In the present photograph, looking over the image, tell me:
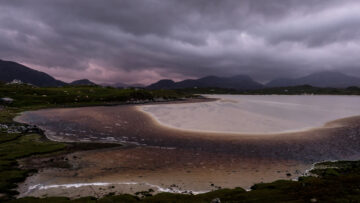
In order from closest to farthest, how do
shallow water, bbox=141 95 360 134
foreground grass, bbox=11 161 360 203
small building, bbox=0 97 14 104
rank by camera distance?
1. foreground grass, bbox=11 161 360 203
2. shallow water, bbox=141 95 360 134
3. small building, bbox=0 97 14 104

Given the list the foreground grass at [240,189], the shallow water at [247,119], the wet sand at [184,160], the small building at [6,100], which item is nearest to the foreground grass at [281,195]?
the foreground grass at [240,189]

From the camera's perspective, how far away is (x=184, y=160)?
34469 mm

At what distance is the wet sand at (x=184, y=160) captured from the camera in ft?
82.0

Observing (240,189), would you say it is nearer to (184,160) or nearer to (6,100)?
(184,160)

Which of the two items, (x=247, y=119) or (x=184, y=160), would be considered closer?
(x=184, y=160)

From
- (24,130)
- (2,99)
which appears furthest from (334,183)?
(2,99)

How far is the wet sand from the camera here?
82.0ft

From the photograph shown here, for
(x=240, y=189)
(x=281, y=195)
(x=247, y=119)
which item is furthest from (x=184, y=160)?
(x=247, y=119)

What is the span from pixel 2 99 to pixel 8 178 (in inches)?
4852

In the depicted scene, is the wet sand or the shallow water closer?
the wet sand

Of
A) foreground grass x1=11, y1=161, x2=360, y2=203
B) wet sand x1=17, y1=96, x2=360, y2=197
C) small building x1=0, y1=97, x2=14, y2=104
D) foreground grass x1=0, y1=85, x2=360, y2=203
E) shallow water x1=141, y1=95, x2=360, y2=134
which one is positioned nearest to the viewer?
foreground grass x1=11, y1=161, x2=360, y2=203

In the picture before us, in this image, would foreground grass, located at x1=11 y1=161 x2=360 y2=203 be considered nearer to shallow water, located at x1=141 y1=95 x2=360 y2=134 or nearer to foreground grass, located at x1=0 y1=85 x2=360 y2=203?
foreground grass, located at x1=0 y1=85 x2=360 y2=203

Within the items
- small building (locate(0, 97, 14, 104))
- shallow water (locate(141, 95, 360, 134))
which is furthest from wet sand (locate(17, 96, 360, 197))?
small building (locate(0, 97, 14, 104))

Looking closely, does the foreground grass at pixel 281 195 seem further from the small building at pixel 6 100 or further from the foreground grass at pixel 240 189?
the small building at pixel 6 100
